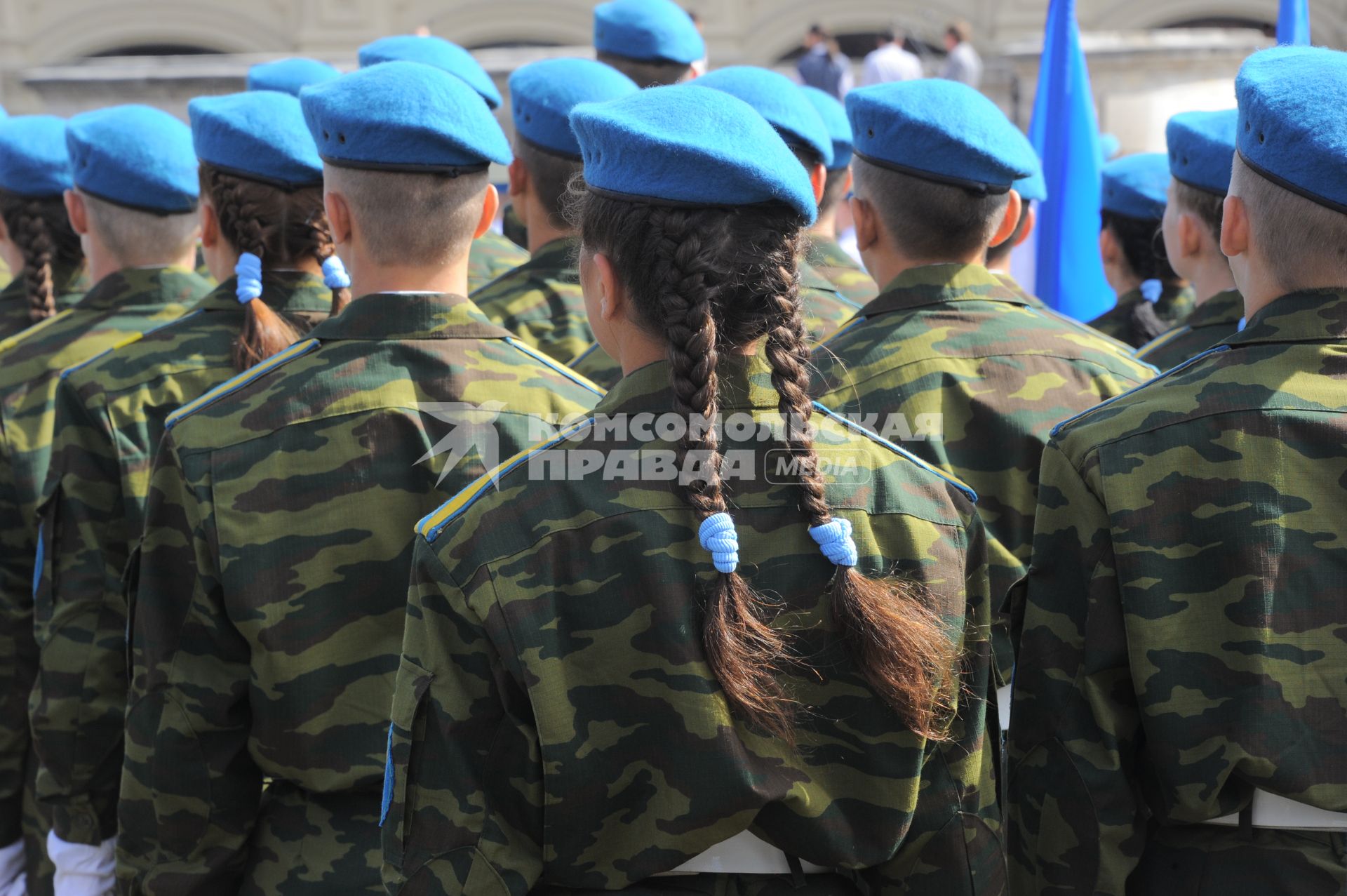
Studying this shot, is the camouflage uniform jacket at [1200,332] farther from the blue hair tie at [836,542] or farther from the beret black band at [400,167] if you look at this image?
the blue hair tie at [836,542]

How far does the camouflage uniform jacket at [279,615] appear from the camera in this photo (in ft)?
7.38

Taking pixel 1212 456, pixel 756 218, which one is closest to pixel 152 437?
pixel 756 218

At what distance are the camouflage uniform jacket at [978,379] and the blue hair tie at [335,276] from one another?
3.29ft

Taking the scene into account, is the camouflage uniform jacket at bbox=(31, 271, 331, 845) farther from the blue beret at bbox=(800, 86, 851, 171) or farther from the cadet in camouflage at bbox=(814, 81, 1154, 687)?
the blue beret at bbox=(800, 86, 851, 171)

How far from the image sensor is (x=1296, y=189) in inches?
77.5

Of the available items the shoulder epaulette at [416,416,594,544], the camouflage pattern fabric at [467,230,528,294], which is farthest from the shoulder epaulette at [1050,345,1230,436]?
the camouflage pattern fabric at [467,230,528,294]

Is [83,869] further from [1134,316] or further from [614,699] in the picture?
[1134,316]

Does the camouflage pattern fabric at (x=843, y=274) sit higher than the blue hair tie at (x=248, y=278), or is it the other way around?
the blue hair tie at (x=248, y=278)

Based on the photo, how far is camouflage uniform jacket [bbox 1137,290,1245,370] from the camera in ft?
11.4

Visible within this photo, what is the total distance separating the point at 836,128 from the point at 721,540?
10.8 ft

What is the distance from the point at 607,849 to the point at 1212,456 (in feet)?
3.36

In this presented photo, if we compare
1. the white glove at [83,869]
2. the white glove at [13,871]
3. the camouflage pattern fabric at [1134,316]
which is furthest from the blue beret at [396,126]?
the camouflage pattern fabric at [1134,316]

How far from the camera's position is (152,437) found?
2.82 metres

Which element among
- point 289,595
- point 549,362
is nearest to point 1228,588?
point 549,362
